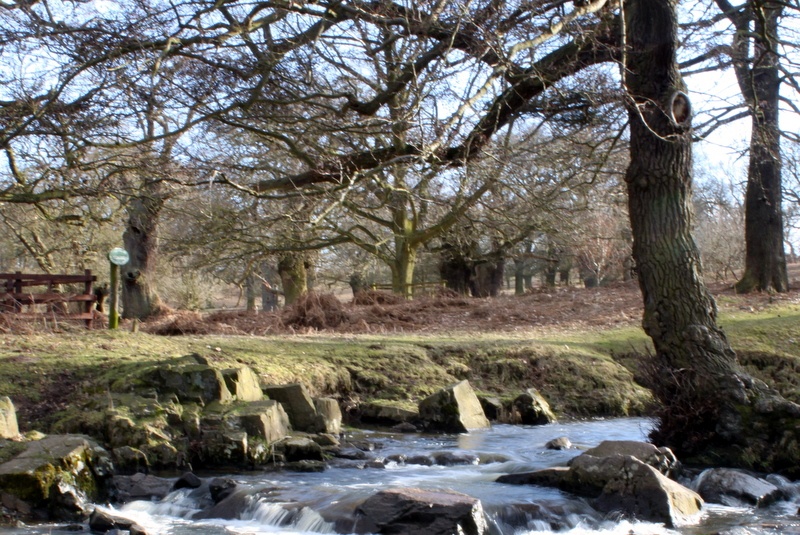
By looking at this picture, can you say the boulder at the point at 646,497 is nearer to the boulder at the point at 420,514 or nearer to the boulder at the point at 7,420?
the boulder at the point at 420,514

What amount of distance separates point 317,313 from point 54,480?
10.4 metres

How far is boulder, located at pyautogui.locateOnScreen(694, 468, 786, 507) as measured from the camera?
714cm

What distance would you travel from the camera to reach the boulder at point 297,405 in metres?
9.63

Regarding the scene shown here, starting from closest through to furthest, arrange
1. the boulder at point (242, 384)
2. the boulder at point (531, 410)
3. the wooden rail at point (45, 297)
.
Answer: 1. the boulder at point (242, 384)
2. the boulder at point (531, 410)
3. the wooden rail at point (45, 297)

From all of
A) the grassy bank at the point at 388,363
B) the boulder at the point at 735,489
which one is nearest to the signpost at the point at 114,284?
the grassy bank at the point at 388,363

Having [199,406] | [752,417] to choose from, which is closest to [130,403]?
[199,406]

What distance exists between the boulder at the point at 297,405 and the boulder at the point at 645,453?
3.54 metres

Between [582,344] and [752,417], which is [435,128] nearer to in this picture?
[752,417]

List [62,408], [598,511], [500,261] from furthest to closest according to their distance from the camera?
[500,261] < [62,408] < [598,511]

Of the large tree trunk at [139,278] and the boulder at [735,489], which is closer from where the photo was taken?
the boulder at [735,489]

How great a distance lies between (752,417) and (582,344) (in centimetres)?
614

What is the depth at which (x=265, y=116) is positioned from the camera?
11.0m

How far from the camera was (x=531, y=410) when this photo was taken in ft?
36.8

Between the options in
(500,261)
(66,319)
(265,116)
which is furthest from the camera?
(500,261)
